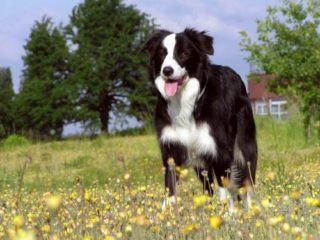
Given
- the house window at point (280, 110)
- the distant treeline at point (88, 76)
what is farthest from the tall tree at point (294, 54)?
the distant treeline at point (88, 76)

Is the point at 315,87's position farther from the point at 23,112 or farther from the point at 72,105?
the point at 23,112

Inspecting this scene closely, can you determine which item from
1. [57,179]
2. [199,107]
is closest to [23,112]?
[57,179]

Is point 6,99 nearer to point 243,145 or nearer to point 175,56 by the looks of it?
point 243,145

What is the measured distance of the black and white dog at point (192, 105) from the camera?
603 cm

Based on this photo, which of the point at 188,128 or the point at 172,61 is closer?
the point at 172,61

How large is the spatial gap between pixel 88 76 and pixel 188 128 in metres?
37.1

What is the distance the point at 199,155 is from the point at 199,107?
478mm

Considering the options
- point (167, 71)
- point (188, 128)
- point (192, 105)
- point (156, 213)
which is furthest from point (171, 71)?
point (156, 213)

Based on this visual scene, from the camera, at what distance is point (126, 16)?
4478 centimetres

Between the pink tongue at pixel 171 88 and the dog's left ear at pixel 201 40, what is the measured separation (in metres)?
0.46

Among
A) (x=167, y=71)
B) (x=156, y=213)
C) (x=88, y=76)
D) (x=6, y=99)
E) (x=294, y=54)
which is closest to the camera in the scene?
(x=156, y=213)

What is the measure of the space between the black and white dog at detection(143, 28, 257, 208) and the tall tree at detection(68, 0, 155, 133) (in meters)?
35.6

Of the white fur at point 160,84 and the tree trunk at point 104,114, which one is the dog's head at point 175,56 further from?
the tree trunk at point 104,114

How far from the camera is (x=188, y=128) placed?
6.11 metres
